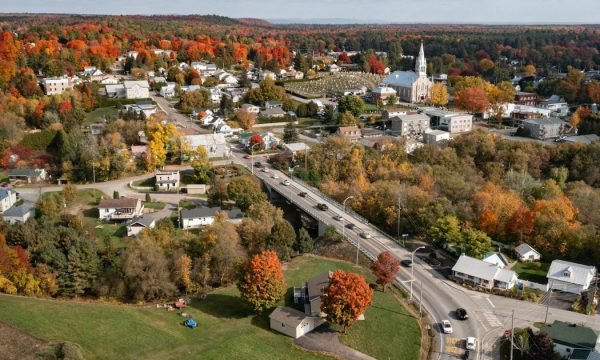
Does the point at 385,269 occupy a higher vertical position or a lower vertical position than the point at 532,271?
higher

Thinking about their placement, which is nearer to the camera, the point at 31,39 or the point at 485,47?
A: the point at 31,39

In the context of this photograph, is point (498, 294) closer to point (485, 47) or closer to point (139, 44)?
point (139, 44)

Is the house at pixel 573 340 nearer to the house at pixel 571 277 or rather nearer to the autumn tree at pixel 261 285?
the house at pixel 571 277

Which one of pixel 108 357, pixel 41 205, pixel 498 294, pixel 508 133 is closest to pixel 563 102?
pixel 508 133

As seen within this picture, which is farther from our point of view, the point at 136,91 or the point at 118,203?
the point at 136,91

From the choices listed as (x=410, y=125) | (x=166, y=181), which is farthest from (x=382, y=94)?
(x=166, y=181)

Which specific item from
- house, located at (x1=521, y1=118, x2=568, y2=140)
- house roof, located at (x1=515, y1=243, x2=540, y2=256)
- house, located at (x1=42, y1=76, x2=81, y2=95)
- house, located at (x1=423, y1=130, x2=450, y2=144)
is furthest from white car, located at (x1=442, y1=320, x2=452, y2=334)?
house, located at (x1=42, y1=76, x2=81, y2=95)

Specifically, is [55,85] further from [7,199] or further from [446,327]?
[446,327]

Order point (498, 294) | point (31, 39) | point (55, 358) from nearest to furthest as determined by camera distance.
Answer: point (55, 358)
point (498, 294)
point (31, 39)
